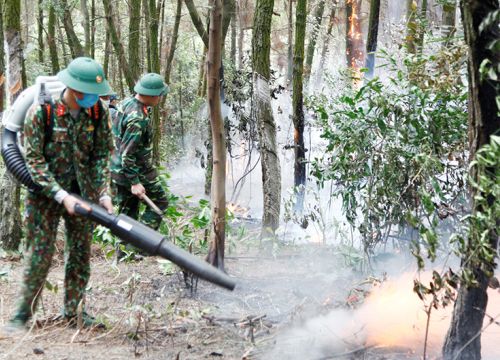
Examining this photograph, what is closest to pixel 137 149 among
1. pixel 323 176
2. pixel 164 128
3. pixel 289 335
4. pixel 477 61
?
pixel 323 176

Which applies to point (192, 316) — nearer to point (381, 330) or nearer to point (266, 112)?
point (381, 330)

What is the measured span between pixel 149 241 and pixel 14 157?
1.19 metres

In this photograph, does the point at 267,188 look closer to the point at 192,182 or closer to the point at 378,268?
the point at 378,268

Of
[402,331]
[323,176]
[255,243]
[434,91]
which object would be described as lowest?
[255,243]

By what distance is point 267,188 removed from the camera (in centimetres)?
836

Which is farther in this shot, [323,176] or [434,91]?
[323,176]

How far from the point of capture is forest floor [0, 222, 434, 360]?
4527 millimetres

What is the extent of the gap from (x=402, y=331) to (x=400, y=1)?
39.0ft

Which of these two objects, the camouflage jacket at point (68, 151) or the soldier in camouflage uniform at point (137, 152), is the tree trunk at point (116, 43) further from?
the camouflage jacket at point (68, 151)

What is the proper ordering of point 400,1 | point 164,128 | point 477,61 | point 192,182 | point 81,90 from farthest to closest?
point 164,128 < point 192,182 < point 400,1 < point 81,90 < point 477,61

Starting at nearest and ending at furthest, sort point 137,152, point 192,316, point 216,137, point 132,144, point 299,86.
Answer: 1. point 192,316
2. point 216,137
3. point 132,144
4. point 137,152
5. point 299,86

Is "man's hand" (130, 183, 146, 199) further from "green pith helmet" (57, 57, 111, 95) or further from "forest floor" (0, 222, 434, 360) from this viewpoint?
"green pith helmet" (57, 57, 111, 95)

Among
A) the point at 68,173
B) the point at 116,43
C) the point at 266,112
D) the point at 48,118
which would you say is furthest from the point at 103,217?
the point at 116,43

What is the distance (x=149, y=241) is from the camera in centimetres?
409
